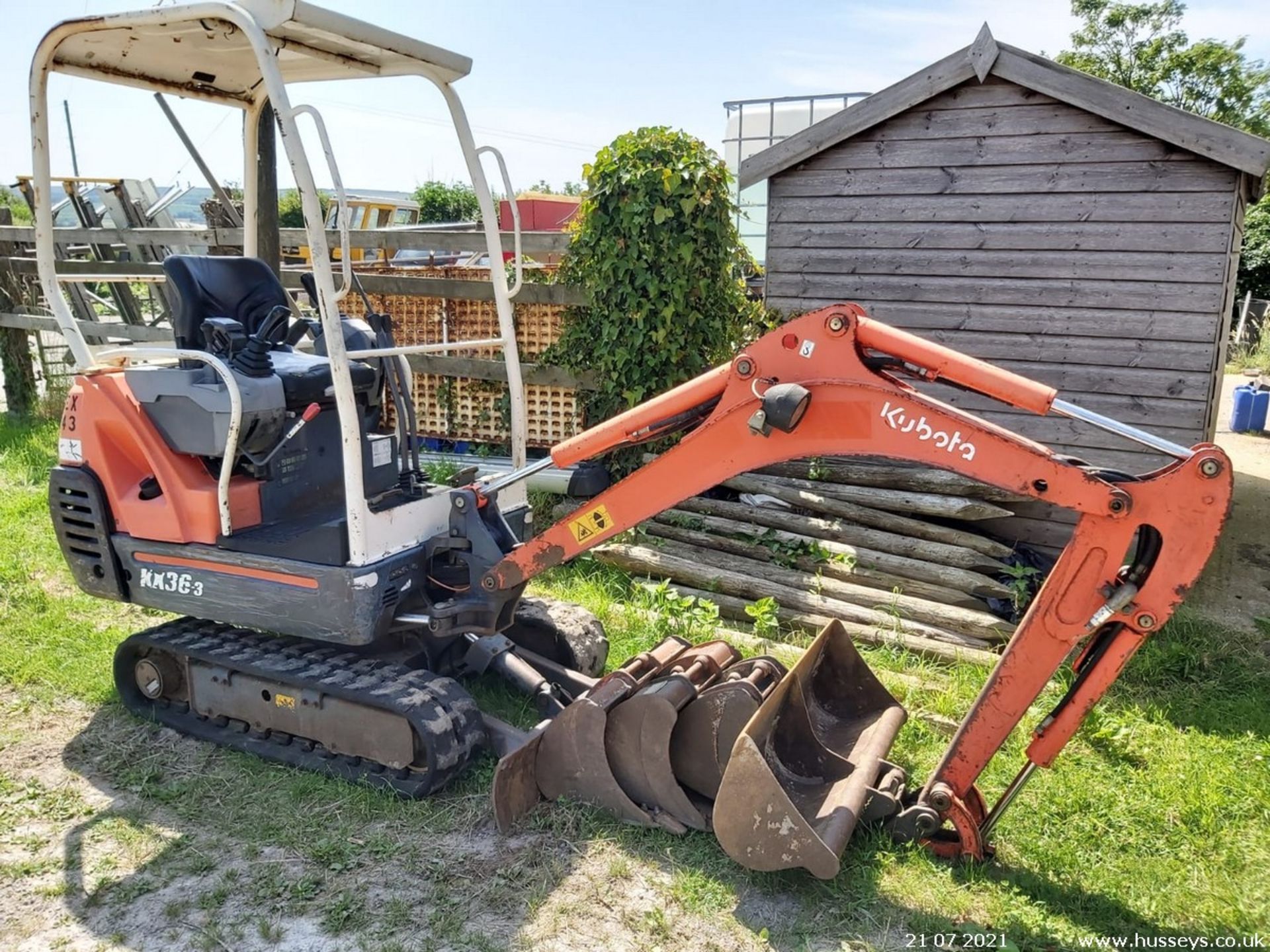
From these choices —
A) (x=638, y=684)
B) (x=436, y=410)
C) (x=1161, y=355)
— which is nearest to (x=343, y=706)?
(x=638, y=684)

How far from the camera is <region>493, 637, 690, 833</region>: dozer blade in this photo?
3717 mm

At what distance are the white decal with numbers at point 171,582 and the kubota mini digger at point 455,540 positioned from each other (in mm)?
17

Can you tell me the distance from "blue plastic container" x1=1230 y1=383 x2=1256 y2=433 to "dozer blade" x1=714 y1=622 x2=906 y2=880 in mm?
10545

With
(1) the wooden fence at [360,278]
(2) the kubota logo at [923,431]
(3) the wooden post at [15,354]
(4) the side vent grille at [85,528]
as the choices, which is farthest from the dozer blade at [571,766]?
(3) the wooden post at [15,354]

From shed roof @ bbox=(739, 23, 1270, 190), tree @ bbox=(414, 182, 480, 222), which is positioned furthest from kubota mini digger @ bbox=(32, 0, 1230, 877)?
tree @ bbox=(414, 182, 480, 222)

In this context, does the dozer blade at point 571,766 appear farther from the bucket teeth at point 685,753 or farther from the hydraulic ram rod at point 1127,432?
the hydraulic ram rod at point 1127,432

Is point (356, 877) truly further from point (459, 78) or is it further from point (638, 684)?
point (459, 78)

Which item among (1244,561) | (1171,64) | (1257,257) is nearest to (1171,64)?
(1171,64)

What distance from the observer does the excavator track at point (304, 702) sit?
12.8 ft

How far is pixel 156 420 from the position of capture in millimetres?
4234

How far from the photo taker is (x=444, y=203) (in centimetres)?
3091

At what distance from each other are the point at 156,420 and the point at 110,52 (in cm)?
153

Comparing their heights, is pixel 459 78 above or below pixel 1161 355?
above

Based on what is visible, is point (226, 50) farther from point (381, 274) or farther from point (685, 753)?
point (381, 274)
